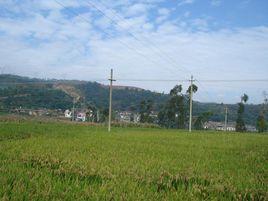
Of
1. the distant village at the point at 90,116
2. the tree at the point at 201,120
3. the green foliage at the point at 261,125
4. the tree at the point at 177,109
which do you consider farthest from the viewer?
the distant village at the point at 90,116

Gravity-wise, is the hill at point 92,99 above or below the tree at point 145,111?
above

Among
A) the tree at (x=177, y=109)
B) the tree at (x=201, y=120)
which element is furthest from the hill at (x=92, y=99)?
the tree at (x=177, y=109)

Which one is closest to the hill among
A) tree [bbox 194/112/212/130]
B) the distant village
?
the distant village

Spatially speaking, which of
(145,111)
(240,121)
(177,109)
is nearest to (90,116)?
(145,111)

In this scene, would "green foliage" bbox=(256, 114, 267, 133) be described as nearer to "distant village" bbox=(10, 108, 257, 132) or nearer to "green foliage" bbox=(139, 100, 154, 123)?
"distant village" bbox=(10, 108, 257, 132)

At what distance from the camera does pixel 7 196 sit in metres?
6.37

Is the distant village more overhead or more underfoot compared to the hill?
more underfoot

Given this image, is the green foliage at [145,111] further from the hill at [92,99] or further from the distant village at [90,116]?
the hill at [92,99]

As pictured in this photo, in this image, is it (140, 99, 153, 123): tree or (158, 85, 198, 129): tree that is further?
(140, 99, 153, 123): tree

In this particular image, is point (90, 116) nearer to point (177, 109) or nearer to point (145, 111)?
point (145, 111)

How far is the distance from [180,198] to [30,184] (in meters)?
2.80

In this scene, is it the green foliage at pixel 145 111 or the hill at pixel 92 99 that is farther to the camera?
the hill at pixel 92 99

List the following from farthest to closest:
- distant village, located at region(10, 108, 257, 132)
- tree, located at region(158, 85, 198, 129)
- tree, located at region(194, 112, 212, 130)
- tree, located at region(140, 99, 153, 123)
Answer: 1. distant village, located at region(10, 108, 257, 132)
2. tree, located at region(194, 112, 212, 130)
3. tree, located at region(140, 99, 153, 123)
4. tree, located at region(158, 85, 198, 129)

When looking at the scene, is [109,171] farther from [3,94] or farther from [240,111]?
[3,94]
